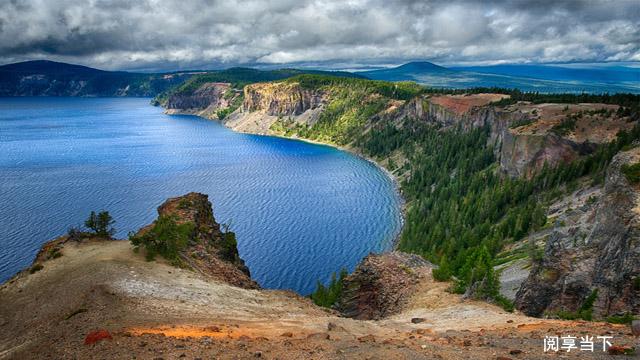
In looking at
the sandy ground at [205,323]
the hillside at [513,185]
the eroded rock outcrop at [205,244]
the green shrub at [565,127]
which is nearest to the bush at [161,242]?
the eroded rock outcrop at [205,244]

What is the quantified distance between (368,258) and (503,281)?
22.6m

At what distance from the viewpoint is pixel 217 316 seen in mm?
39312

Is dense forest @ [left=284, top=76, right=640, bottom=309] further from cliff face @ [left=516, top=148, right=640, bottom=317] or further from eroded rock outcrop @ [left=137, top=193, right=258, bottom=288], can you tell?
eroded rock outcrop @ [left=137, top=193, right=258, bottom=288]

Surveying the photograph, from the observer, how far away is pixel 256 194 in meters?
163

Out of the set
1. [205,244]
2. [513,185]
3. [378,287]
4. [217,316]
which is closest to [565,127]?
[513,185]

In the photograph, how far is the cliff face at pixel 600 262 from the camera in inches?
→ 1594

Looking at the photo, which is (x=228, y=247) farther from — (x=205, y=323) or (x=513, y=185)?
(x=513, y=185)

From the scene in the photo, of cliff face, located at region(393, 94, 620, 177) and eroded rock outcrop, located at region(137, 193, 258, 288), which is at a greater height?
cliff face, located at region(393, 94, 620, 177)

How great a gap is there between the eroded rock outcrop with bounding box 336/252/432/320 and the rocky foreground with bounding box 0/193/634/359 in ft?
0.58

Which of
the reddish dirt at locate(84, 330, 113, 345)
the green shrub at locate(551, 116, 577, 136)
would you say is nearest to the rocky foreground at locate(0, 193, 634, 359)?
the reddish dirt at locate(84, 330, 113, 345)

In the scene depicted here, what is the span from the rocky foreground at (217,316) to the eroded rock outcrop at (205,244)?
270 mm

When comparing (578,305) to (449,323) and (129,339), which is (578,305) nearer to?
(449,323)

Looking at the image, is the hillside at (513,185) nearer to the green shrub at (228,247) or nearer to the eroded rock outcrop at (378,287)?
the eroded rock outcrop at (378,287)

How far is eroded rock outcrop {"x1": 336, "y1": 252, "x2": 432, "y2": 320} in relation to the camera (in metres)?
60.8
